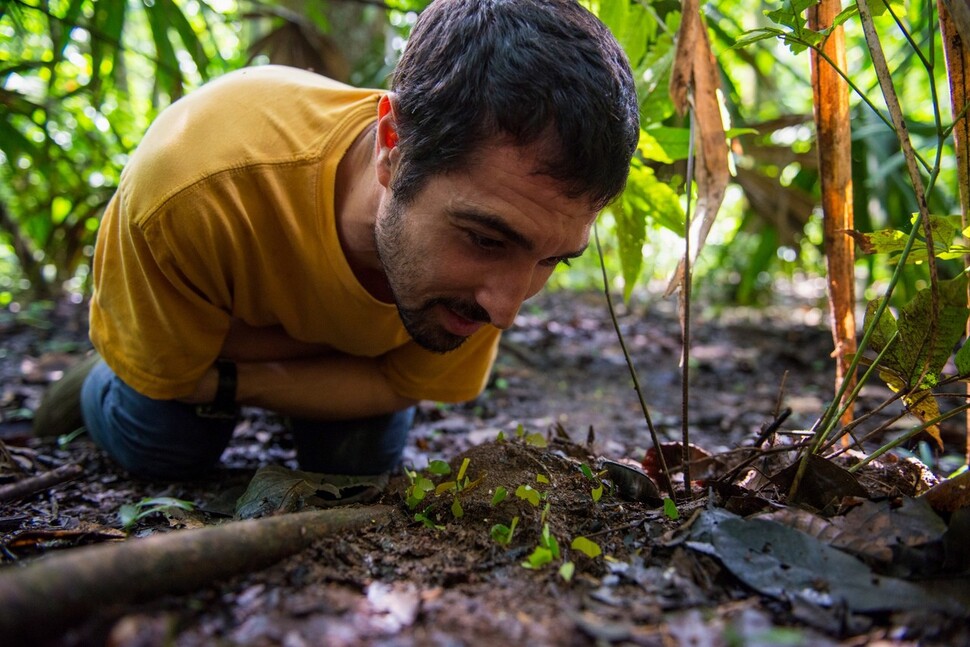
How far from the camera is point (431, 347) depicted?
1973 mm

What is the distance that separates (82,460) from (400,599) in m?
2.03

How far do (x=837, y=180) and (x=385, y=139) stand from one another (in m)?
1.17

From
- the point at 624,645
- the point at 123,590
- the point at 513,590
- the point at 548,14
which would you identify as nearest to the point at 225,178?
the point at 548,14

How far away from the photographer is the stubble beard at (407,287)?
1.73 metres

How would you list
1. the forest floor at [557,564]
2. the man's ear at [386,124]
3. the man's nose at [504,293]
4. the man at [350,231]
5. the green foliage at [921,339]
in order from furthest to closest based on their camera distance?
1. the man's ear at [386,124]
2. the man's nose at [504,293]
3. the man at [350,231]
4. the green foliage at [921,339]
5. the forest floor at [557,564]

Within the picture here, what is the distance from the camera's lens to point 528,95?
1.45 m

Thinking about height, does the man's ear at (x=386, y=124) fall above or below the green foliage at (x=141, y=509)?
above

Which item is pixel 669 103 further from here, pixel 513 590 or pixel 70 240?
pixel 70 240

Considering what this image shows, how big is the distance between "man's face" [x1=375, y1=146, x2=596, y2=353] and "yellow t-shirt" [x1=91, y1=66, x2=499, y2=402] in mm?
319

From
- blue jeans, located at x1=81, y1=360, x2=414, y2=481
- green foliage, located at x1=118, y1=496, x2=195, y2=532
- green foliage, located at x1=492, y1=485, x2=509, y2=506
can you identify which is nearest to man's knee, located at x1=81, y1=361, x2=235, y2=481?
blue jeans, located at x1=81, y1=360, x2=414, y2=481

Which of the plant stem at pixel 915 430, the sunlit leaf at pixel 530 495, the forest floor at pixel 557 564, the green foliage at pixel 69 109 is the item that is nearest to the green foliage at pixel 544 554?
the forest floor at pixel 557 564

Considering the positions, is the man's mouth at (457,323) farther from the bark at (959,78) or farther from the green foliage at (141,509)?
the bark at (959,78)

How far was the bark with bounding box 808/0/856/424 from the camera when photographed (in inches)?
66.5

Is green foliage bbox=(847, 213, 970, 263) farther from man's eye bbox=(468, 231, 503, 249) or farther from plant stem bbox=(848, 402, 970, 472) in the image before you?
man's eye bbox=(468, 231, 503, 249)
